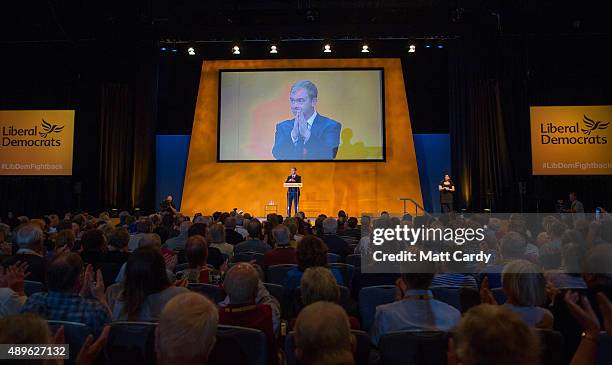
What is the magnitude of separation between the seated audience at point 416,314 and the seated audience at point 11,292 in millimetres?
1843

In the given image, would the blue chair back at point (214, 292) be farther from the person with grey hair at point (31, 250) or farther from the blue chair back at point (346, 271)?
the person with grey hair at point (31, 250)

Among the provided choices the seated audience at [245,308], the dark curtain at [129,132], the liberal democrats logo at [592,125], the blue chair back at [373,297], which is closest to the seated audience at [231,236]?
the blue chair back at [373,297]

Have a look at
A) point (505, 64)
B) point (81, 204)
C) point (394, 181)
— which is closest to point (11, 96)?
point (81, 204)

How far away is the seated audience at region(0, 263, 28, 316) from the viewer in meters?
2.46

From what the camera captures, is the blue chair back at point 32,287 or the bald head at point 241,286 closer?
the bald head at point 241,286

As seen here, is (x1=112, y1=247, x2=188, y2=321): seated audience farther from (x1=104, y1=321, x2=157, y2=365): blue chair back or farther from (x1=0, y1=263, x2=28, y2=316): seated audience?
(x1=0, y1=263, x2=28, y2=316): seated audience

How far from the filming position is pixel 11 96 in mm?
13094

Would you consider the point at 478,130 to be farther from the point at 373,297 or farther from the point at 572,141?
the point at 373,297

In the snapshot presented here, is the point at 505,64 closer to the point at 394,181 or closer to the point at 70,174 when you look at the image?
the point at 394,181

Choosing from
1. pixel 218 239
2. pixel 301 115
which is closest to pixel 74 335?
pixel 218 239

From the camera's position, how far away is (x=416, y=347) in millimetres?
2051

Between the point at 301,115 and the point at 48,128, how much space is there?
22.2 feet

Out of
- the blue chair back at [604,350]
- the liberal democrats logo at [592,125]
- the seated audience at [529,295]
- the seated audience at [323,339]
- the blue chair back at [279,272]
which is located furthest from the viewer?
the liberal democrats logo at [592,125]

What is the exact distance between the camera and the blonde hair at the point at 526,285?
2.24 meters
